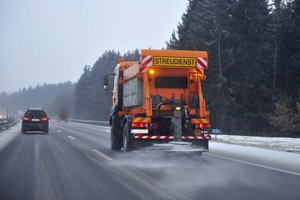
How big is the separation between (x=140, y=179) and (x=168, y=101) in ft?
16.4

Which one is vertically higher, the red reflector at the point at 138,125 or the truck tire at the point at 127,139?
the red reflector at the point at 138,125

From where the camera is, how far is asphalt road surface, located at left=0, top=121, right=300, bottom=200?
26.1 feet

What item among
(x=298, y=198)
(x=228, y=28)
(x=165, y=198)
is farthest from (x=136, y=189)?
(x=228, y=28)

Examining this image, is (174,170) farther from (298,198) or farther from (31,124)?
(31,124)

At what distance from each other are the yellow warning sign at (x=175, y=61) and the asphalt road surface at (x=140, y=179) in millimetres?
2752

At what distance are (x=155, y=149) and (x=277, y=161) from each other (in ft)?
12.2

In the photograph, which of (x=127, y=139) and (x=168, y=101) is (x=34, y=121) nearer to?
(x=127, y=139)

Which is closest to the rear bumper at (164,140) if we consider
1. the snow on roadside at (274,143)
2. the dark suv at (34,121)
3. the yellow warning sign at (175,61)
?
the yellow warning sign at (175,61)

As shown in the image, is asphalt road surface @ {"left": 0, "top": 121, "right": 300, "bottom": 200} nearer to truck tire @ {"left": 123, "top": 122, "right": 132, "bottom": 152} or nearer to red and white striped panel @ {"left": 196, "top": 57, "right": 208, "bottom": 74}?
truck tire @ {"left": 123, "top": 122, "right": 132, "bottom": 152}

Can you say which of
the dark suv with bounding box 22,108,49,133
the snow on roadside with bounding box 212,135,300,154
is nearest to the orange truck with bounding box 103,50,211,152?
the snow on roadside with bounding box 212,135,300,154

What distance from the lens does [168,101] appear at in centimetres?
1441

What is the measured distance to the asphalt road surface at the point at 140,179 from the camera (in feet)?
26.1

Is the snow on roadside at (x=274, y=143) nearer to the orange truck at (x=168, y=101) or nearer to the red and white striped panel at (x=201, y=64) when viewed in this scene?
the orange truck at (x=168, y=101)

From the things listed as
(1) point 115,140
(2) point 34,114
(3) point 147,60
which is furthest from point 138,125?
(2) point 34,114
